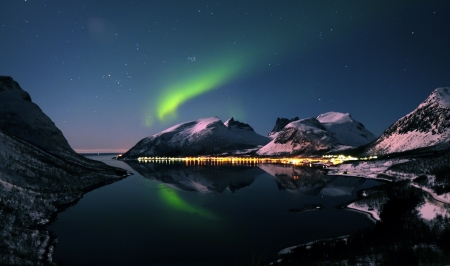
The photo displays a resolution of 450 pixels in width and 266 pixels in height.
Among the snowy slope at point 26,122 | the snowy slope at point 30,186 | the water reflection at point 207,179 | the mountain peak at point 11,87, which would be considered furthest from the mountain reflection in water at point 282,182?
the mountain peak at point 11,87

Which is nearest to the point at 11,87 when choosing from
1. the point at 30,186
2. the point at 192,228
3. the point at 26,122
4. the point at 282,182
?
the point at 26,122

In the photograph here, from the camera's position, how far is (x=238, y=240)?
32531 millimetres

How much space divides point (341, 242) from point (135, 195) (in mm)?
51965

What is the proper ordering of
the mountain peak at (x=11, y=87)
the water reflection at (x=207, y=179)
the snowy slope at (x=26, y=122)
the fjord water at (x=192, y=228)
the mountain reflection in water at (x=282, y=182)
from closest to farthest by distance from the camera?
1. the fjord water at (x=192, y=228)
2. the mountain reflection in water at (x=282, y=182)
3. the water reflection at (x=207, y=179)
4. the snowy slope at (x=26, y=122)
5. the mountain peak at (x=11, y=87)

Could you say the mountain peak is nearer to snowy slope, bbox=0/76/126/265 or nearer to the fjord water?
snowy slope, bbox=0/76/126/265

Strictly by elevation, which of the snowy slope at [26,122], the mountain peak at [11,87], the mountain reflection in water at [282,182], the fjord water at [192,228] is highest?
the mountain peak at [11,87]

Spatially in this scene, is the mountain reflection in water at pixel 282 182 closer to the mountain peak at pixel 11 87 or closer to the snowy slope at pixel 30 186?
the snowy slope at pixel 30 186

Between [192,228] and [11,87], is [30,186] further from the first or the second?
[11,87]

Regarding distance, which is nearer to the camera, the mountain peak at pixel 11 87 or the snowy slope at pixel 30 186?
the snowy slope at pixel 30 186

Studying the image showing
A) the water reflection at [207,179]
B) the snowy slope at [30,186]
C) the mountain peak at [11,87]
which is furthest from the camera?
the mountain peak at [11,87]

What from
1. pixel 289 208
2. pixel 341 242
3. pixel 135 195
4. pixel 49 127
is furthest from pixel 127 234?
pixel 49 127

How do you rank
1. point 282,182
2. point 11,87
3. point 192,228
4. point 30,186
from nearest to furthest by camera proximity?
point 192,228
point 30,186
point 282,182
point 11,87

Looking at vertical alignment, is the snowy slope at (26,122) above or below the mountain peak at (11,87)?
below

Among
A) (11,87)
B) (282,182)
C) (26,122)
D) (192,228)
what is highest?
(11,87)
